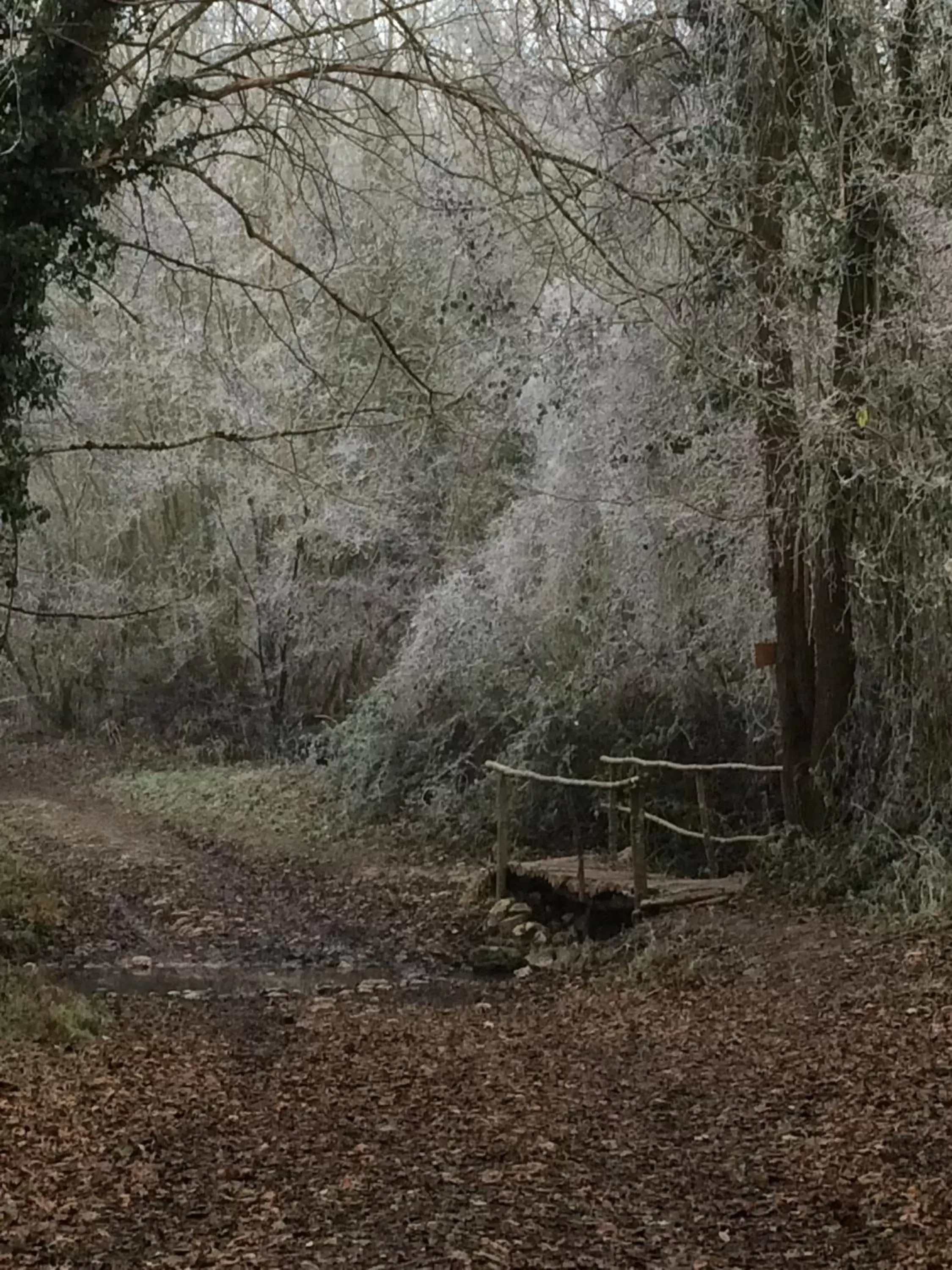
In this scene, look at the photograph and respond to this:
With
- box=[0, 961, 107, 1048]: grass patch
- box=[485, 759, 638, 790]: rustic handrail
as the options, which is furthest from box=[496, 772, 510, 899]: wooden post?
box=[0, 961, 107, 1048]: grass patch

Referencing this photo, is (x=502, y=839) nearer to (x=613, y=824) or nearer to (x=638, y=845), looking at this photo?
(x=613, y=824)

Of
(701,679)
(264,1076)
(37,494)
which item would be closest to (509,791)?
(701,679)

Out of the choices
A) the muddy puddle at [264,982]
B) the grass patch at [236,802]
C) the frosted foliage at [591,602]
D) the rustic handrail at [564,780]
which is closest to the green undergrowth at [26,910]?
the muddy puddle at [264,982]

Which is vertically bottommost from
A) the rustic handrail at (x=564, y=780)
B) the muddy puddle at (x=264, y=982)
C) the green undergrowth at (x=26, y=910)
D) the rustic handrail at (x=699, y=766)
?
the muddy puddle at (x=264, y=982)

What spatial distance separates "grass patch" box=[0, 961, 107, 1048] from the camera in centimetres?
740

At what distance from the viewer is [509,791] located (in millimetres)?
12977

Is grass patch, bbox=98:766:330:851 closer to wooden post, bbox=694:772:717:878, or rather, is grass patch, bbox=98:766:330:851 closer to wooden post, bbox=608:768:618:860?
wooden post, bbox=608:768:618:860

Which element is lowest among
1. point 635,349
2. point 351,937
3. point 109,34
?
point 351,937

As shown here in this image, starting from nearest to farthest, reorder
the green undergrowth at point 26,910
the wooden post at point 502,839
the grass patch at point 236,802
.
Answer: the green undergrowth at point 26,910 < the wooden post at point 502,839 < the grass patch at point 236,802

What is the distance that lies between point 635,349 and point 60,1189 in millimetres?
7919

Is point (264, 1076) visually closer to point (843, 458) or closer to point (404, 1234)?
point (404, 1234)

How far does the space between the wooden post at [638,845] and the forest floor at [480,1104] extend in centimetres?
40

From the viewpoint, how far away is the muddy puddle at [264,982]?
9.39 metres

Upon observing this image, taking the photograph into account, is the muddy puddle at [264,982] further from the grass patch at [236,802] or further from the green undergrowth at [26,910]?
the grass patch at [236,802]
